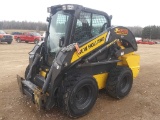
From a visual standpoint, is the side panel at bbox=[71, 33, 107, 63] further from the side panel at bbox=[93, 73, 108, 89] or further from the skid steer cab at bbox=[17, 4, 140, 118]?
the side panel at bbox=[93, 73, 108, 89]

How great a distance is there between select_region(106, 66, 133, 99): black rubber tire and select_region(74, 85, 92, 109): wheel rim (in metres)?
0.88

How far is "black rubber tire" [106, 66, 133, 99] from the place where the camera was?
215 inches

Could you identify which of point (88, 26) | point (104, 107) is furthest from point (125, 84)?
point (88, 26)

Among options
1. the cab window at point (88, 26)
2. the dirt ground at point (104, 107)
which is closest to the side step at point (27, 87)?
the dirt ground at point (104, 107)

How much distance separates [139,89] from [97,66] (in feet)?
6.91

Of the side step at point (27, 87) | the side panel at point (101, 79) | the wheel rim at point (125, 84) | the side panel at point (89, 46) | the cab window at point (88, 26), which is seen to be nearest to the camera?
the side panel at point (89, 46)

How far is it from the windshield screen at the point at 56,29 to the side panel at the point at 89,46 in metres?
0.60

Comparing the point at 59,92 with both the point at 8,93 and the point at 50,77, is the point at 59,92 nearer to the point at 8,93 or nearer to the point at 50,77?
the point at 50,77

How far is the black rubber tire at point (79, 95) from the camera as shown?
4.36 metres

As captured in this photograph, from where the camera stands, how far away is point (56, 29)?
5.39m

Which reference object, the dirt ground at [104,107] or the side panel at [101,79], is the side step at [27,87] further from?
the side panel at [101,79]

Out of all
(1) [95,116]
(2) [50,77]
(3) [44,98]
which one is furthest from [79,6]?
(1) [95,116]

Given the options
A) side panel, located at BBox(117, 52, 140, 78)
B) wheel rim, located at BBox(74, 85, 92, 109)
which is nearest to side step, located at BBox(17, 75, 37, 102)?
wheel rim, located at BBox(74, 85, 92, 109)

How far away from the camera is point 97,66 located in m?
5.36
